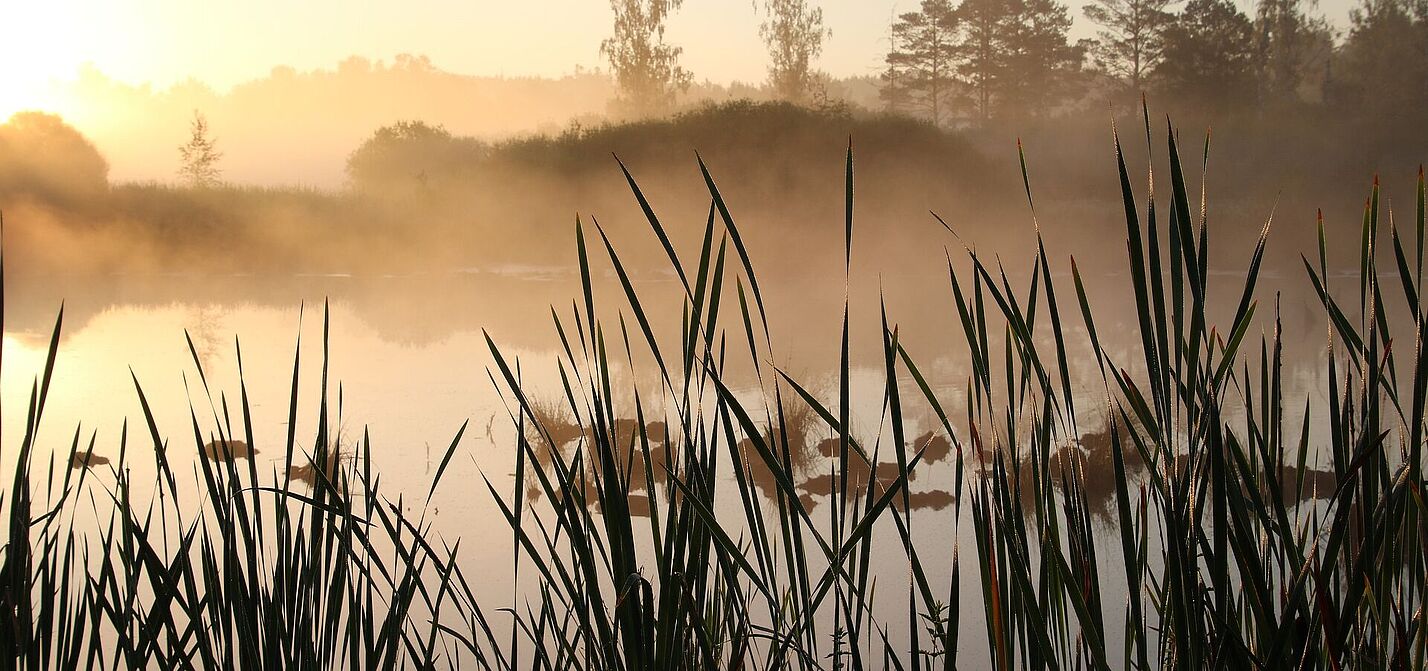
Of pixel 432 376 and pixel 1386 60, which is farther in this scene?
pixel 1386 60

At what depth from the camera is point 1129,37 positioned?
6.01 m

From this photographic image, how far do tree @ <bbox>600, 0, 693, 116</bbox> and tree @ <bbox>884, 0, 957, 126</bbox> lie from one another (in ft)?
4.07

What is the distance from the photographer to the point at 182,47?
19.4 ft

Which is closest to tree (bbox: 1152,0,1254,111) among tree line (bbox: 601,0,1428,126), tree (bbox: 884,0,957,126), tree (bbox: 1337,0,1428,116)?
tree line (bbox: 601,0,1428,126)

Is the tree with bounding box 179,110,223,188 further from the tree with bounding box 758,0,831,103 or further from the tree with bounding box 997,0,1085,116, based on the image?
the tree with bounding box 997,0,1085,116

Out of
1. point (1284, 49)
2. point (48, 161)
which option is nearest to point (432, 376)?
point (48, 161)

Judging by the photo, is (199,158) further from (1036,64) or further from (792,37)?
(1036,64)

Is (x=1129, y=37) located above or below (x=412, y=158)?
above

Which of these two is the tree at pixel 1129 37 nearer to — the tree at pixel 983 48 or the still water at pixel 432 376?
the tree at pixel 983 48

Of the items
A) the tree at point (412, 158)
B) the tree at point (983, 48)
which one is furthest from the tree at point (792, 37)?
the tree at point (412, 158)

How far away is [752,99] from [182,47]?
3402 mm

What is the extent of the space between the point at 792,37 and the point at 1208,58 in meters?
2.64

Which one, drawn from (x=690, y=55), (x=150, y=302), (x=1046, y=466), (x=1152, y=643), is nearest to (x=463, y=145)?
(x=690, y=55)

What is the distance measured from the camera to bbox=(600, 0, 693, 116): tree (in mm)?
5801
